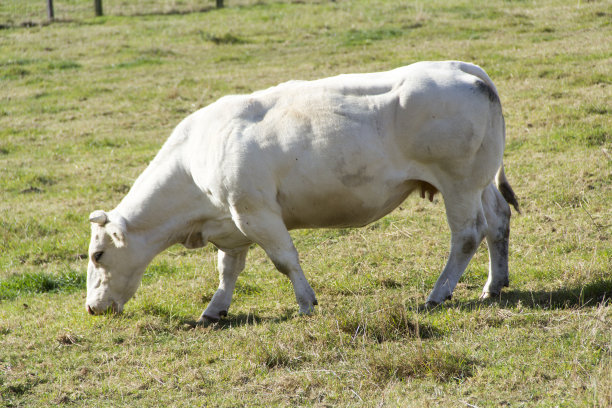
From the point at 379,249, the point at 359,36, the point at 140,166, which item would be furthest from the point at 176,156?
the point at 359,36

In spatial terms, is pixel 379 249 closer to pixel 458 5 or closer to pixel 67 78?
pixel 67 78

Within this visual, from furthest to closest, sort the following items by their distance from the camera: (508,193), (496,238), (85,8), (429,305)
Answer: (85,8), (508,193), (496,238), (429,305)

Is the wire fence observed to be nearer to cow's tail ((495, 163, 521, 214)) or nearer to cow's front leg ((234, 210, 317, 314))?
cow's front leg ((234, 210, 317, 314))

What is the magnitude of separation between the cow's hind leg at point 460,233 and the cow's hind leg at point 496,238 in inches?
11.9

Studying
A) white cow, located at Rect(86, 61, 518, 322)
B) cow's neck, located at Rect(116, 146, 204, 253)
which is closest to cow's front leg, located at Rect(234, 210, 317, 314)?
white cow, located at Rect(86, 61, 518, 322)

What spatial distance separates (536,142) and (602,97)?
179 centimetres

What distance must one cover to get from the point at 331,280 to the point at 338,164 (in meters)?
1.53

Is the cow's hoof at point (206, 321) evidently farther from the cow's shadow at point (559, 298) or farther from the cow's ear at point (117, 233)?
the cow's shadow at point (559, 298)

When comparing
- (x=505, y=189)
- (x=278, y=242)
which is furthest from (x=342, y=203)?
(x=505, y=189)

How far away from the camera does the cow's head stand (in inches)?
257

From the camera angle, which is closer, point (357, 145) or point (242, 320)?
point (357, 145)

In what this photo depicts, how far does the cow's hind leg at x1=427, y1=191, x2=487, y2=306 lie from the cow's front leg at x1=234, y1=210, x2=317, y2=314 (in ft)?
3.42

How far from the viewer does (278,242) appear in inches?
239

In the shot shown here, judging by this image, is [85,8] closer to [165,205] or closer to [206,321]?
[165,205]
